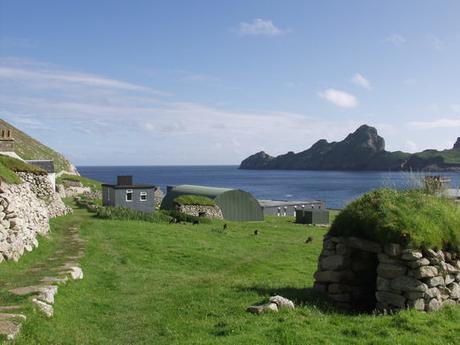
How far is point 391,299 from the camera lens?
51.0 feet

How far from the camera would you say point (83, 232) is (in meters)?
34.5

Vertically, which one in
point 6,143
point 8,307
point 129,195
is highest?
point 6,143

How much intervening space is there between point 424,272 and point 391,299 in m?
1.39

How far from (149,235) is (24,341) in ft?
80.6

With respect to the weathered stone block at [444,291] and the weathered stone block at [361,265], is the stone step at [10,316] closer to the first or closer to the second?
the weathered stone block at [361,265]

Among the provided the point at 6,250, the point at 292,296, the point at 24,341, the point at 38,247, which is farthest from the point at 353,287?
the point at 38,247

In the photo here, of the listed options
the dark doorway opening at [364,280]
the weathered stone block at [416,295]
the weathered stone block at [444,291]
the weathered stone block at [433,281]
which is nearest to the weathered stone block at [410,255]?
the weathered stone block at [433,281]

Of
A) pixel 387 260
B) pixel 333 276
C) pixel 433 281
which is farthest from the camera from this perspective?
pixel 333 276

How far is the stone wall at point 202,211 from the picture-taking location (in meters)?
59.5

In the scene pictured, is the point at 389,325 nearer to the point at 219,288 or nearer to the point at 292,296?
the point at 292,296

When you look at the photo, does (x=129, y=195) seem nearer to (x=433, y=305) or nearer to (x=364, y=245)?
(x=364, y=245)

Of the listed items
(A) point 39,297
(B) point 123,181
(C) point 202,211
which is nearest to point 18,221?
(A) point 39,297

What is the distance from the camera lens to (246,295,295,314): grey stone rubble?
1429cm

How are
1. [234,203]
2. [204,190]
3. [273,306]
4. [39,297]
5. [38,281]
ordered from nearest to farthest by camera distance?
1. [39,297]
2. [273,306]
3. [38,281]
4. [234,203]
5. [204,190]
